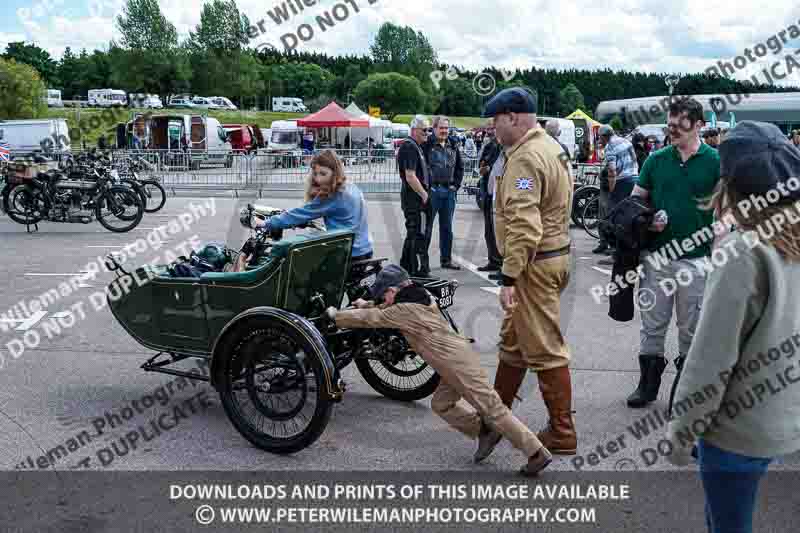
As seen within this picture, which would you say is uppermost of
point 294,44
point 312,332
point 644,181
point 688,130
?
point 294,44

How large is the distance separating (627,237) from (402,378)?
5.47ft

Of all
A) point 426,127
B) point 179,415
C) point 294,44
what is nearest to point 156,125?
point 294,44

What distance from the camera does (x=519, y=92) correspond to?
13.3 ft

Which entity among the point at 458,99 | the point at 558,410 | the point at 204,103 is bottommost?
the point at 558,410

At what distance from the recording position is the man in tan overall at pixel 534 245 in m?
3.97

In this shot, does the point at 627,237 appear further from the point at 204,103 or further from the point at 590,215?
the point at 204,103

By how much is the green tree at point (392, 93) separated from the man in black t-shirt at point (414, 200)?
265 feet

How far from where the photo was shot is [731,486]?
227 cm

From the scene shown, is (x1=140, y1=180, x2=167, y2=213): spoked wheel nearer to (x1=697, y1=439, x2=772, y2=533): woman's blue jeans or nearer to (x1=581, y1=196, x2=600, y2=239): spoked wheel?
(x1=581, y1=196, x2=600, y2=239): spoked wheel

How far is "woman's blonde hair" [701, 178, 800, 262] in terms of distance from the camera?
217cm

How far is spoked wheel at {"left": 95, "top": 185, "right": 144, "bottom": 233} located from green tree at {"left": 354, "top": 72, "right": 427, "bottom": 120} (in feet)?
252

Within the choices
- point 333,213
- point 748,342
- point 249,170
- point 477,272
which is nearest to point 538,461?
point 748,342

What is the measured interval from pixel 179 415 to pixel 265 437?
35.3 inches

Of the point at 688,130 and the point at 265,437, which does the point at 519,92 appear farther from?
the point at 265,437
